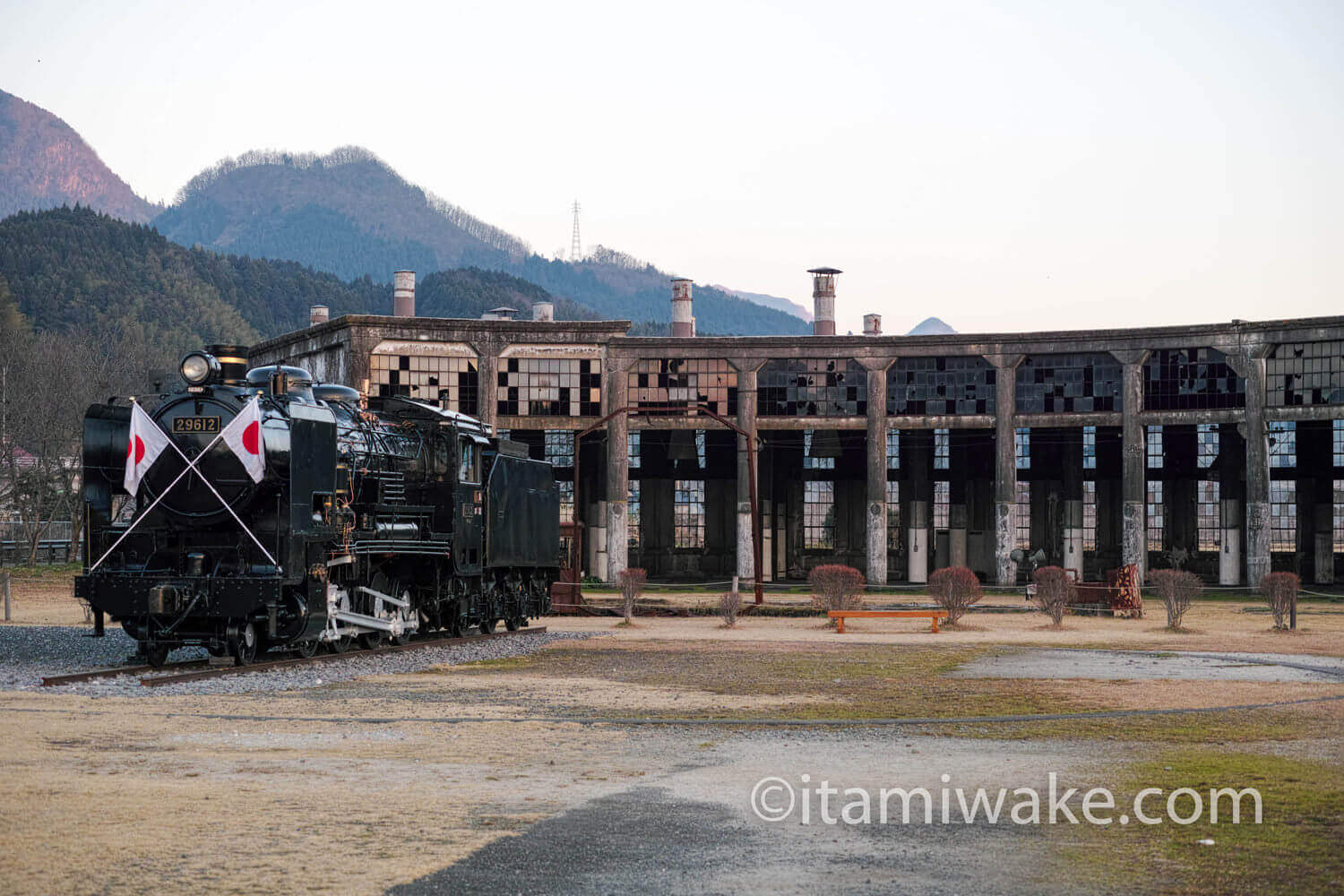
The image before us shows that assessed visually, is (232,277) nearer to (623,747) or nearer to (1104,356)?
(1104,356)

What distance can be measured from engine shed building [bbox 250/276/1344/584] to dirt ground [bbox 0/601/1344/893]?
30.0 meters

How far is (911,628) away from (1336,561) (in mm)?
31735

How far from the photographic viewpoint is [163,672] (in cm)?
1891

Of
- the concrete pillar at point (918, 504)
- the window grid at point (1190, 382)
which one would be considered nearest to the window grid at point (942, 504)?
the concrete pillar at point (918, 504)

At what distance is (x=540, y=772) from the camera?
1169cm

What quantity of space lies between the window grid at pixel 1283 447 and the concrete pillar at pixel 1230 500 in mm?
1916

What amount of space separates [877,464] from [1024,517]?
11.9 meters

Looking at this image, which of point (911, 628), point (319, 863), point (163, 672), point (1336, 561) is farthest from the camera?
point (1336, 561)

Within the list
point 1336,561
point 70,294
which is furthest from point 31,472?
point 70,294

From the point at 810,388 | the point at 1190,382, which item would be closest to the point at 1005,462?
the point at 1190,382

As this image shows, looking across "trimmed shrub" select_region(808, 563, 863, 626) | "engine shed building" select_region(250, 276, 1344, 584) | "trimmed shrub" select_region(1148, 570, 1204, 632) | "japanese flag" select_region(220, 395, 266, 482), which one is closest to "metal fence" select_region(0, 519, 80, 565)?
"engine shed building" select_region(250, 276, 1344, 584)

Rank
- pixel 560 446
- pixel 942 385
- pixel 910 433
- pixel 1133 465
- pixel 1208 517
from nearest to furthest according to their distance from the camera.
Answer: pixel 1133 465
pixel 942 385
pixel 560 446
pixel 1208 517
pixel 910 433

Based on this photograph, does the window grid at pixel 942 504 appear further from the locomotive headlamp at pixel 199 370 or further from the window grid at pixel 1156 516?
the locomotive headlamp at pixel 199 370

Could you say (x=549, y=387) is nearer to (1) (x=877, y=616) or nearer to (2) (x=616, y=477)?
(2) (x=616, y=477)
